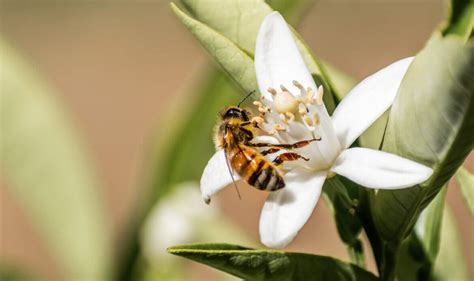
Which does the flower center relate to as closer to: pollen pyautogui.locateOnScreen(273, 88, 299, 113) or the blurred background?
pollen pyautogui.locateOnScreen(273, 88, 299, 113)

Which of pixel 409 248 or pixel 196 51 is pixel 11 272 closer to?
pixel 409 248

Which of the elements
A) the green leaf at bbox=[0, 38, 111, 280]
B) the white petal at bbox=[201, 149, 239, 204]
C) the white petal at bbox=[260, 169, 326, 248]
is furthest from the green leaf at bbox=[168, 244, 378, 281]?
the green leaf at bbox=[0, 38, 111, 280]

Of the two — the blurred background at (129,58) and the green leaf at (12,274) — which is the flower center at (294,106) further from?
the blurred background at (129,58)

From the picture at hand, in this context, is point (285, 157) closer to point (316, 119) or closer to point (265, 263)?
point (316, 119)

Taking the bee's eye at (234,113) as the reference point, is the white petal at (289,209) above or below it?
below

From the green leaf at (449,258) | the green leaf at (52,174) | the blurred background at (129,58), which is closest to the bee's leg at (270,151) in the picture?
the green leaf at (449,258)

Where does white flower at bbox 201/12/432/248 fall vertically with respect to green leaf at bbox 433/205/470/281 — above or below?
above
